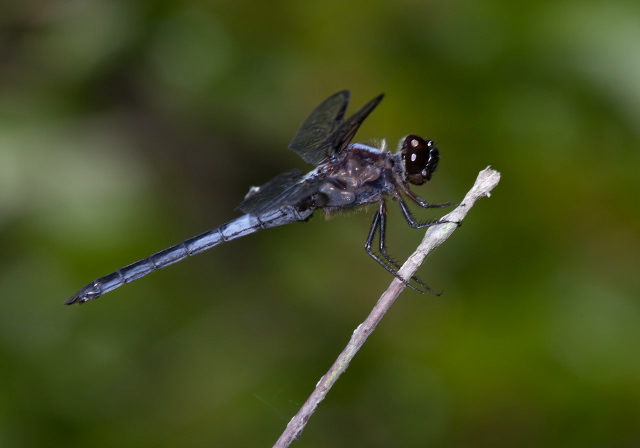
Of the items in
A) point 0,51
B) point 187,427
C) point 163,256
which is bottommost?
point 187,427

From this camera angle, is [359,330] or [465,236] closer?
[359,330]

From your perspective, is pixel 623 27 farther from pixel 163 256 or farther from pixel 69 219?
pixel 69 219

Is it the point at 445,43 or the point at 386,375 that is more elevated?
the point at 445,43

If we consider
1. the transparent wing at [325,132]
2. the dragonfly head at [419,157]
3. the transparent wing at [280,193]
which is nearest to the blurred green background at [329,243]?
the dragonfly head at [419,157]

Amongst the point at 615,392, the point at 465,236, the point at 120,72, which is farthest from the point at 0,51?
the point at 615,392

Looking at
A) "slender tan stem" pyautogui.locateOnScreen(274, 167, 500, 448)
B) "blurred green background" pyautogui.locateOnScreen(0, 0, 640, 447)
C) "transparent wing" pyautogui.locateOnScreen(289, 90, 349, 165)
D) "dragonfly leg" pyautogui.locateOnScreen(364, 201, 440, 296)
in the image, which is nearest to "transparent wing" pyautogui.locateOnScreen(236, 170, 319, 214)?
"transparent wing" pyautogui.locateOnScreen(289, 90, 349, 165)

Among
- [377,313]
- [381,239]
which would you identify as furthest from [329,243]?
[377,313]

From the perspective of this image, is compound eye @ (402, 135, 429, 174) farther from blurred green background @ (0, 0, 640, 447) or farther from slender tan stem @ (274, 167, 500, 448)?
slender tan stem @ (274, 167, 500, 448)

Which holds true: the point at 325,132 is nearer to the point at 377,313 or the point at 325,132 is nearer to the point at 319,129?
the point at 319,129
